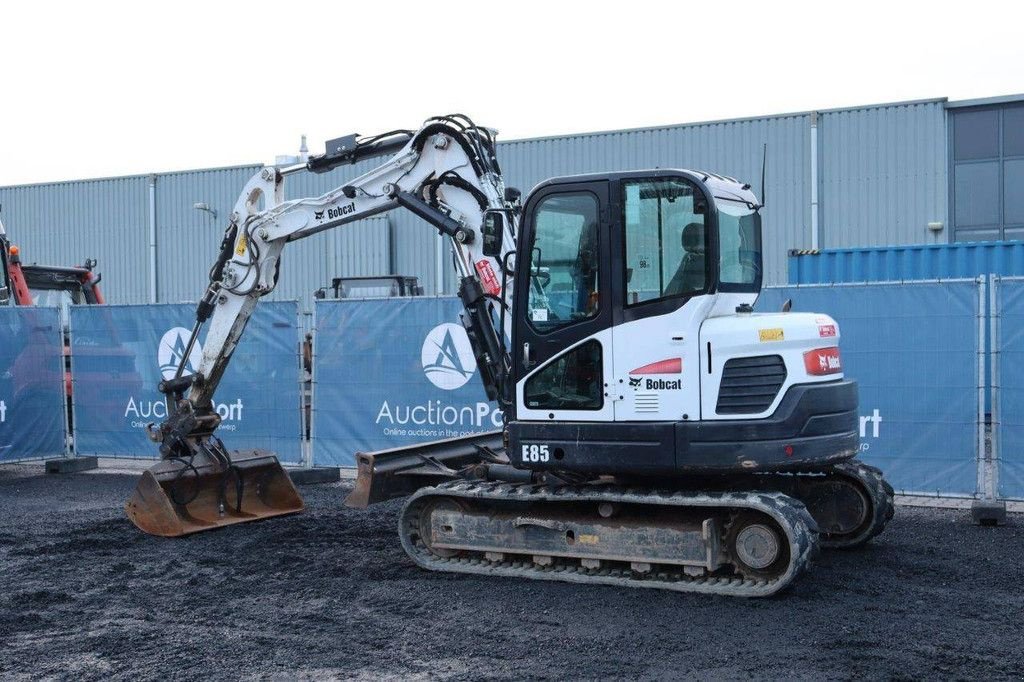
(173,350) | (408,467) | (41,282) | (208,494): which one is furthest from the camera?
(41,282)

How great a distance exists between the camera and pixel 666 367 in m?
Answer: 7.74

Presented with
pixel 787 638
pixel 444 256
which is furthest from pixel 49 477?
pixel 444 256

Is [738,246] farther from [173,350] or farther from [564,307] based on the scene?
[173,350]

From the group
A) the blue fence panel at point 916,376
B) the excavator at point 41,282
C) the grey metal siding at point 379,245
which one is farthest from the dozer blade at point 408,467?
the grey metal siding at point 379,245

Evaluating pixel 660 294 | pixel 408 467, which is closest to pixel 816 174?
pixel 408 467

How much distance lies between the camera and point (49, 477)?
1439 cm

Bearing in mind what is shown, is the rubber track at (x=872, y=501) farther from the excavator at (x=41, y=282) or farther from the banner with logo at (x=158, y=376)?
the excavator at (x=41, y=282)

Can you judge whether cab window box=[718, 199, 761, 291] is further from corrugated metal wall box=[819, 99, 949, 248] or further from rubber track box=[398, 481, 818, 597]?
corrugated metal wall box=[819, 99, 949, 248]

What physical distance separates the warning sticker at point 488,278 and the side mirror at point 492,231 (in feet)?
2.31

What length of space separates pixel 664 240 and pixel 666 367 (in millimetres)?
865

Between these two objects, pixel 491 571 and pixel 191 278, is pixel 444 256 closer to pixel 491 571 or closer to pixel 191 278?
pixel 191 278

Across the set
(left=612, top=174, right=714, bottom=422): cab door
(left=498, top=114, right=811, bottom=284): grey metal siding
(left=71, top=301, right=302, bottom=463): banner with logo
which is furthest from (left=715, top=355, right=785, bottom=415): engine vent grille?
(left=498, top=114, right=811, bottom=284): grey metal siding

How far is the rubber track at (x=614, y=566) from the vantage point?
291 inches

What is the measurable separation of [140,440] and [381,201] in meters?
6.81
